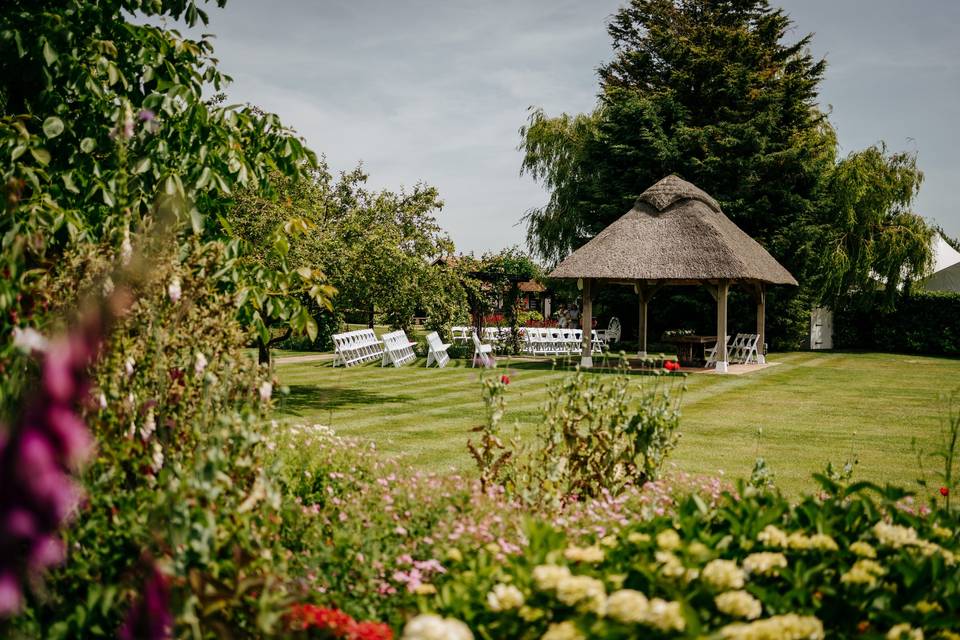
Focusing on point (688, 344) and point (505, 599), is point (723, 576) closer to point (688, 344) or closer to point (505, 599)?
point (505, 599)

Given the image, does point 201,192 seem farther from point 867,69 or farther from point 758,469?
point 867,69

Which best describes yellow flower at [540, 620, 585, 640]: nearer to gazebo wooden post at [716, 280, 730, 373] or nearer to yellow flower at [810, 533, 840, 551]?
yellow flower at [810, 533, 840, 551]

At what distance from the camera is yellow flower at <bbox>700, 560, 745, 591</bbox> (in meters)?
2.41

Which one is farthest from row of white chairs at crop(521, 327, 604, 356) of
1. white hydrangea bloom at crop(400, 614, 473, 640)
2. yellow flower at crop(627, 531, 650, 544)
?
white hydrangea bloom at crop(400, 614, 473, 640)

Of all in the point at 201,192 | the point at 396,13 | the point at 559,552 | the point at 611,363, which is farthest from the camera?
the point at 611,363

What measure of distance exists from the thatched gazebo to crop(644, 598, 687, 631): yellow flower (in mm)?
17805

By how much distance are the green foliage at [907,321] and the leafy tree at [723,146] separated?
1.65 metres

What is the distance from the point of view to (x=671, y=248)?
20422mm

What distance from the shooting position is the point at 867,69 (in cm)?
2020

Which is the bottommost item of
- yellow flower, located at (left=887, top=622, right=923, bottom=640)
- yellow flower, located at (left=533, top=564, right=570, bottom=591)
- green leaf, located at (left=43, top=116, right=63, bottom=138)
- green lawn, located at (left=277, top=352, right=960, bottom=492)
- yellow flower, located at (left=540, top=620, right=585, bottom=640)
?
green lawn, located at (left=277, top=352, right=960, bottom=492)

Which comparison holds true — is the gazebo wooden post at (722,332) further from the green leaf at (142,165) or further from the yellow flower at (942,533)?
the green leaf at (142,165)

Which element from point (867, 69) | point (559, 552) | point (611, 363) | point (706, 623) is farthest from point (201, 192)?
point (867, 69)

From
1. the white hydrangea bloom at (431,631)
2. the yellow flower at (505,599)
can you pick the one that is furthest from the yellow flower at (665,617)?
the white hydrangea bloom at (431,631)

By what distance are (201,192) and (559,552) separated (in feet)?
13.8
